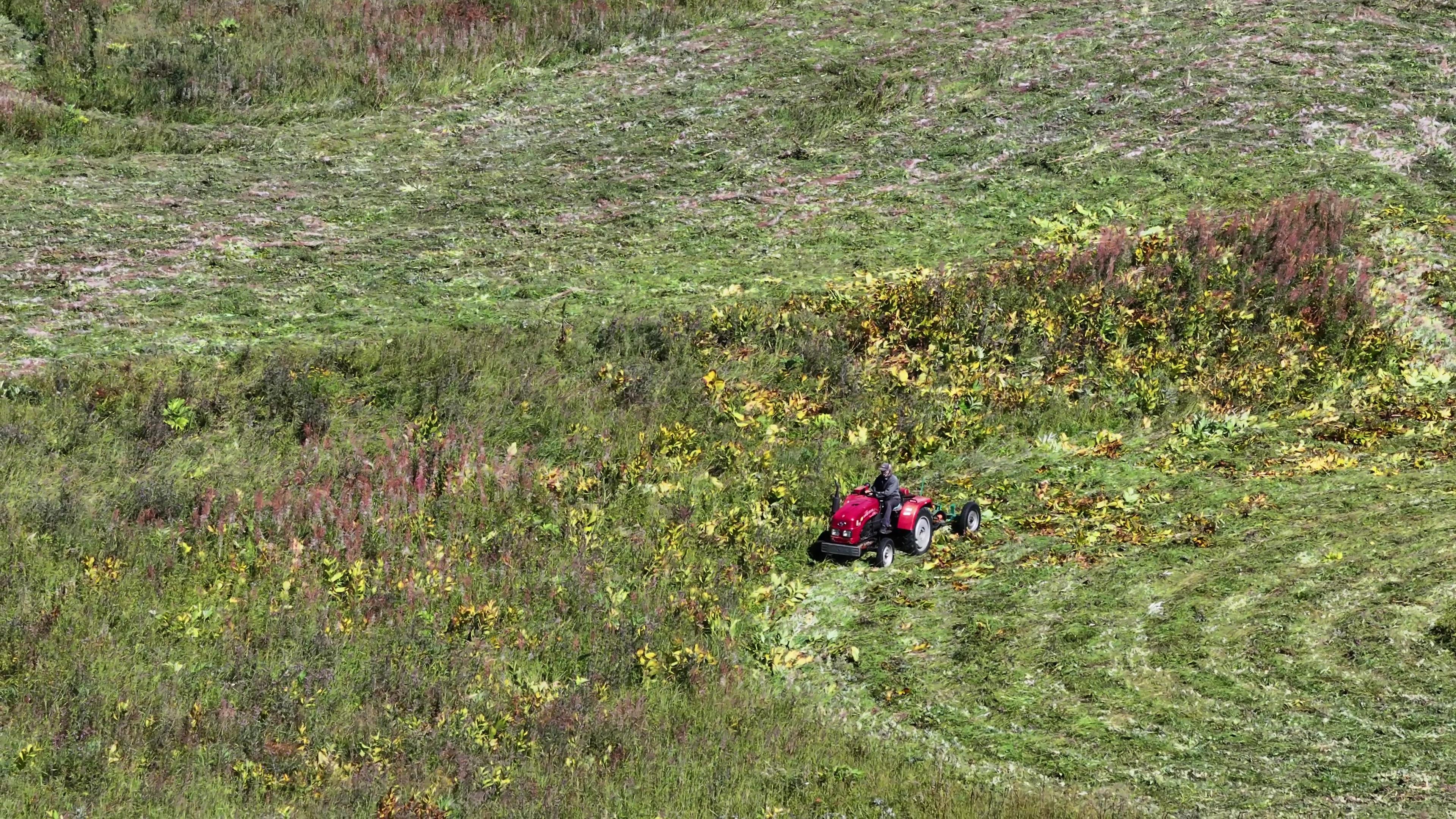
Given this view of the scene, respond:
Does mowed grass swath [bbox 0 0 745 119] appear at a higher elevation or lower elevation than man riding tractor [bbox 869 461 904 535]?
higher

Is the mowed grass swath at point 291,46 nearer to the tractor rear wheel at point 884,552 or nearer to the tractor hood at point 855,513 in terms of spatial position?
the tractor hood at point 855,513

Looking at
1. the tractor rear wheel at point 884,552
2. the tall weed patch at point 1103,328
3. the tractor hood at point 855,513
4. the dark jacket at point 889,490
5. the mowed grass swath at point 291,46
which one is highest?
the mowed grass swath at point 291,46

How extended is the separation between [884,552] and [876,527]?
1.03 ft

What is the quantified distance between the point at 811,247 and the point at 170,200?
11.4 metres

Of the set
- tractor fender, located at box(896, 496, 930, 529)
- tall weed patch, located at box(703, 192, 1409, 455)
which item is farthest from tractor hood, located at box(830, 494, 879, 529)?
tall weed patch, located at box(703, 192, 1409, 455)

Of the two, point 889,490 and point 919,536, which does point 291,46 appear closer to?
point 889,490

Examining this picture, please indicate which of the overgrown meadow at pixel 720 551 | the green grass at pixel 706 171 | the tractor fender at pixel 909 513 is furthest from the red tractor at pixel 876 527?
the green grass at pixel 706 171

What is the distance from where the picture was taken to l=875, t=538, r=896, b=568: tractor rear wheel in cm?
1454

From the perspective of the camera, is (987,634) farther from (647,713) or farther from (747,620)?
(647,713)

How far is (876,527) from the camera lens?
1452 cm

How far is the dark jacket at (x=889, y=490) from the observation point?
14.5 m

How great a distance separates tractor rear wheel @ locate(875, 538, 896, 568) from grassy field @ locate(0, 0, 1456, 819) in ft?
1.00

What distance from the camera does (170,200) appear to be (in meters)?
22.7

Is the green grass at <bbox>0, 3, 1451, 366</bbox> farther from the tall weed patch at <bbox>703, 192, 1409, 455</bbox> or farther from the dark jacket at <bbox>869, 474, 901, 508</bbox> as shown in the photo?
the dark jacket at <bbox>869, 474, 901, 508</bbox>
